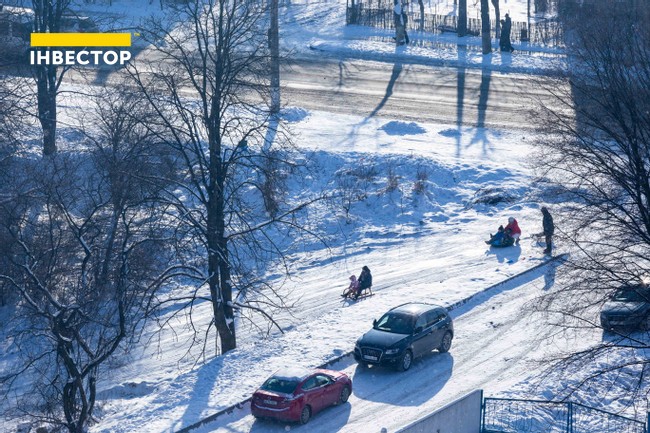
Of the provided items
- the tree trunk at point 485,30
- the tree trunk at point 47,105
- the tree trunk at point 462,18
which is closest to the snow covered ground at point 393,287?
the tree trunk at point 485,30

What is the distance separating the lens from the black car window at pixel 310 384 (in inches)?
754

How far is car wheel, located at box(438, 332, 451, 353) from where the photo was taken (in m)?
23.1

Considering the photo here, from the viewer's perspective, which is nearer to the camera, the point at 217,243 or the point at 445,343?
the point at 217,243

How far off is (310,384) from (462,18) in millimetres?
37736

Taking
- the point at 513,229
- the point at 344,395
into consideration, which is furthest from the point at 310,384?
the point at 513,229

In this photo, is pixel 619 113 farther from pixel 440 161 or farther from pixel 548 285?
pixel 440 161

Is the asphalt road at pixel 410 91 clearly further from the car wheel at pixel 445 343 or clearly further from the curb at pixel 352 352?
the car wheel at pixel 445 343

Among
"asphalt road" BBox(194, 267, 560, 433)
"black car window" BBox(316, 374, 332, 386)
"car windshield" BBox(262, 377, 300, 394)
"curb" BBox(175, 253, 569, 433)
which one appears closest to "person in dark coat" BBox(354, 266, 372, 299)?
"curb" BBox(175, 253, 569, 433)

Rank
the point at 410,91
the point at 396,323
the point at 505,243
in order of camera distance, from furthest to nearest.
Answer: the point at 410,91 → the point at 505,243 → the point at 396,323

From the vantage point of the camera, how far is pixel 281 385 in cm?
1914

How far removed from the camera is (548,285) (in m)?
27.1

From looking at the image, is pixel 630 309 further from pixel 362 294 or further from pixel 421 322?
pixel 362 294

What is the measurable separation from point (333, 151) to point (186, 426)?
1978 centimetres

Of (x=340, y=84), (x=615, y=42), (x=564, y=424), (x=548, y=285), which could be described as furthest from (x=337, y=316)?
(x=340, y=84)
